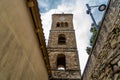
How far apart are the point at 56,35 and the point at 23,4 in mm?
10089

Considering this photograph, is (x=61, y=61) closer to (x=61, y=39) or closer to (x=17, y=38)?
(x=61, y=39)

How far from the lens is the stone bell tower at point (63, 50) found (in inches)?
425

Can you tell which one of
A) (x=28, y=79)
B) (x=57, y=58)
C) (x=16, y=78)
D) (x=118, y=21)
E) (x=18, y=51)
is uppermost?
(x=118, y=21)

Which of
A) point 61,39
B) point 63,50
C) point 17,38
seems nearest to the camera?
point 17,38

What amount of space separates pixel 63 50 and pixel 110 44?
29.2 feet

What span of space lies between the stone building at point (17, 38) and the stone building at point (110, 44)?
193cm

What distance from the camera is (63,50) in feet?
41.2

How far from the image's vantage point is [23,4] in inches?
168

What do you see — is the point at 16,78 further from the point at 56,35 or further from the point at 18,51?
the point at 56,35

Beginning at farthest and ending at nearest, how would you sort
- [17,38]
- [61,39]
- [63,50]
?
[61,39]
[63,50]
[17,38]

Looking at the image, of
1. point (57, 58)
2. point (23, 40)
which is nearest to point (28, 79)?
point (23, 40)

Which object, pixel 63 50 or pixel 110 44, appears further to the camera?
pixel 63 50

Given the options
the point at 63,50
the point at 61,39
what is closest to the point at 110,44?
the point at 63,50

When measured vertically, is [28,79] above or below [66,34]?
above
